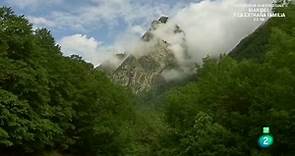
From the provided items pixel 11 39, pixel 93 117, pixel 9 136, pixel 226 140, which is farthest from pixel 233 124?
pixel 93 117

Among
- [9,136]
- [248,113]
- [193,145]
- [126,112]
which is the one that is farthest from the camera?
[126,112]

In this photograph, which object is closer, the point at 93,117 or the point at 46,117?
the point at 46,117

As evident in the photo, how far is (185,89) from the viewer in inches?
1980

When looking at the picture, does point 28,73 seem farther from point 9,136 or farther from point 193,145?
point 193,145

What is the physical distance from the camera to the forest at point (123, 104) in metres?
27.5

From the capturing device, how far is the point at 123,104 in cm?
6050

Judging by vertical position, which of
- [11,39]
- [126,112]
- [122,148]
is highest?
[11,39]

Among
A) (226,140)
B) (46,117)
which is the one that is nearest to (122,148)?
(46,117)

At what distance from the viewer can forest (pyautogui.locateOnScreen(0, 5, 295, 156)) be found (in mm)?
27509

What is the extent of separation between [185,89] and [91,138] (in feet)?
37.0

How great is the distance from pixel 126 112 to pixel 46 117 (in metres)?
20.7

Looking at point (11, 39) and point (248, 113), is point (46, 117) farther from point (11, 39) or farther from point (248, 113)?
point (248, 113)

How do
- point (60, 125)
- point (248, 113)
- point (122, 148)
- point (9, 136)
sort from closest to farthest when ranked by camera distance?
point (248, 113) < point (9, 136) < point (60, 125) < point (122, 148)

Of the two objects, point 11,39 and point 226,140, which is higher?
point 11,39
